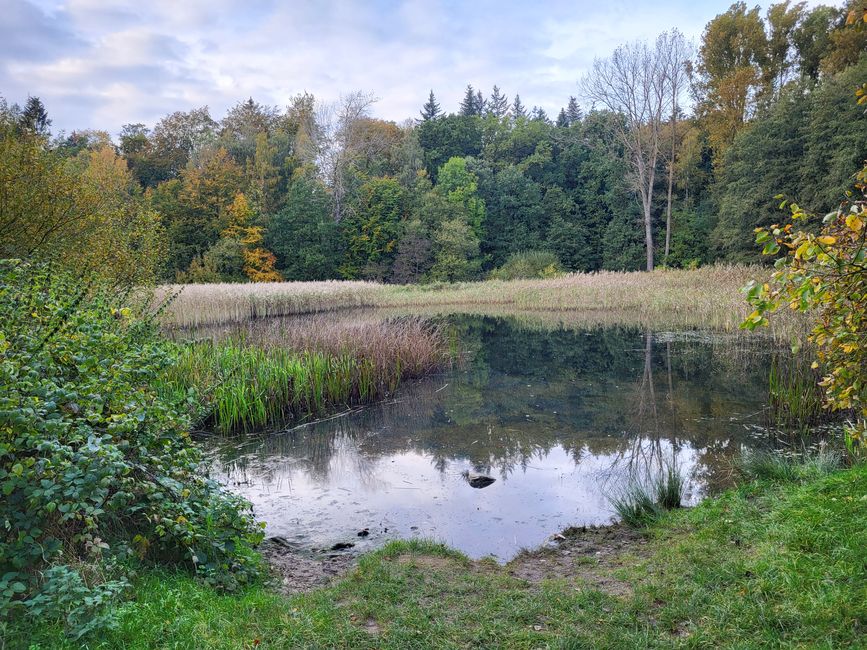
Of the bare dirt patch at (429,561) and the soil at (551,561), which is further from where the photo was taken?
the bare dirt patch at (429,561)

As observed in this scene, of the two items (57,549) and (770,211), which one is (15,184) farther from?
(770,211)

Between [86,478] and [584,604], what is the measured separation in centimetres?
237

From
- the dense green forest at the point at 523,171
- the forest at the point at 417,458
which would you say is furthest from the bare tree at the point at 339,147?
the forest at the point at 417,458

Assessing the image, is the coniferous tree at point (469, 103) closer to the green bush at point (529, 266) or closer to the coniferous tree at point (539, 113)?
the coniferous tree at point (539, 113)

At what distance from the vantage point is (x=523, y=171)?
43.6m

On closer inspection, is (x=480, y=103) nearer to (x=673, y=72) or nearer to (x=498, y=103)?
(x=498, y=103)

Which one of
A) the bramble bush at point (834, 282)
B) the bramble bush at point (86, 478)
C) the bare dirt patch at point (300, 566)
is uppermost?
the bramble bush at point (834, 282)

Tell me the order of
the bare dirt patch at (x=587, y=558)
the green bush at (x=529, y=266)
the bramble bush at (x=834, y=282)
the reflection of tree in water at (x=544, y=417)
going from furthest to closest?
1. the green bush at (x=529, y=266)
2. the reflection of tree in water at (x=544, y=417)
3. the bare dirt patch at (x=587, y=558)
4. the bramble bush at (x=834, y=282)

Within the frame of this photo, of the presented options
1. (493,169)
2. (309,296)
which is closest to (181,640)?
(309,296)

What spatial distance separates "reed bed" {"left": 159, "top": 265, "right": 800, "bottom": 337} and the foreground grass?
1010 cm

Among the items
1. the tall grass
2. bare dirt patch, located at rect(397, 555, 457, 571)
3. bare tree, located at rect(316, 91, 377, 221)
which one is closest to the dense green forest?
bare tree, located at rect(316, 91, 377, 221)

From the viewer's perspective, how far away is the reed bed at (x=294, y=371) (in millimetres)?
7167

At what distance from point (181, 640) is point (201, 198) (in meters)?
35.9

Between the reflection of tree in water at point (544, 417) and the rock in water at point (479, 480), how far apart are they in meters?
0.24
